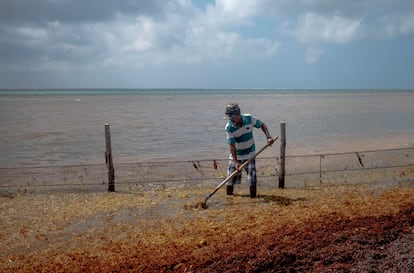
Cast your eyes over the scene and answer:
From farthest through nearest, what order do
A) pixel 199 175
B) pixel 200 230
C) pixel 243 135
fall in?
1. pixel 199 175
2. pixel 243 135
3. pixel 200 230

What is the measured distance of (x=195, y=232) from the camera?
7.11 m

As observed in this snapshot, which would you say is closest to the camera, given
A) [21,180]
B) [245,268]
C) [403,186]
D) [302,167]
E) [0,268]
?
[245,268]

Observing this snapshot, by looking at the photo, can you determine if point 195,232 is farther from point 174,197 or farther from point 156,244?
point 174,197

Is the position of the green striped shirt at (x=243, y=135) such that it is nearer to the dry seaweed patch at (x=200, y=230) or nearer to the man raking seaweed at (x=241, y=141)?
the man raking seaweed at (x=241, y=141)

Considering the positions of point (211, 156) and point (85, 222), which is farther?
point (211, 156)

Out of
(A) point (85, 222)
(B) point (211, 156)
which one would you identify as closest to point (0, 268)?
(A) point (85, 222)

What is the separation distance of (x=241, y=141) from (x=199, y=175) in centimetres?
371

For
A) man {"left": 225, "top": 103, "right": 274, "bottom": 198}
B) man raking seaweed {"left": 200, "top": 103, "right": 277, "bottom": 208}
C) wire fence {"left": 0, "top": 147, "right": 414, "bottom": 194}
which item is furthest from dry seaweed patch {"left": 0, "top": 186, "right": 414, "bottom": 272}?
wire fence {"left": 0, "top": 147, "right": 414, "bottom": 194}

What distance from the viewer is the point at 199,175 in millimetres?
12391

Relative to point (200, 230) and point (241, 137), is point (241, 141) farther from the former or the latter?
point (200, 230)

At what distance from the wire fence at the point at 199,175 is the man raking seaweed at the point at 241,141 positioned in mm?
1887

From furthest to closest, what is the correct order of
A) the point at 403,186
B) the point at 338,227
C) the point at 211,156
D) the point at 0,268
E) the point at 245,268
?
the point at 211,156 → the point at 403,186 → the point at 338,227 → the point at 0,268 → the point at 245,268

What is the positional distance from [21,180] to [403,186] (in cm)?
1025

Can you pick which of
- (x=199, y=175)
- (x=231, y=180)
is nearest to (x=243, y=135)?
(x=231, y=180)
